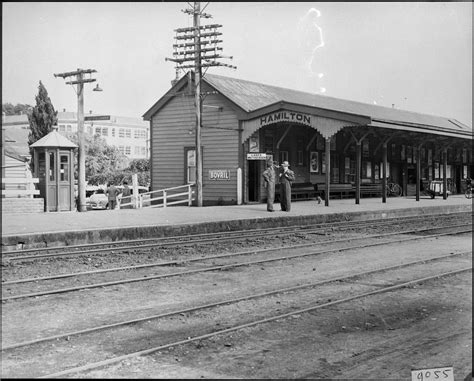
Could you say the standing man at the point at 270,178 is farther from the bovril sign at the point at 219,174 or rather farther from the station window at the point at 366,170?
the station window at the point at 366,170

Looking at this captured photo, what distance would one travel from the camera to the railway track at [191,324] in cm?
471

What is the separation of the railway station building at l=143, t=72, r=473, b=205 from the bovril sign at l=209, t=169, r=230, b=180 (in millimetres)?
40

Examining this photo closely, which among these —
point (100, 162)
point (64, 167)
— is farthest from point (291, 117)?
point (100, 162)

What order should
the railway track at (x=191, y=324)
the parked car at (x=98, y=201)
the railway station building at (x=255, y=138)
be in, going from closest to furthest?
1. the railway track at (x=191, y=324)
2. the railway station building at (x=255, y=138)
3. the parked car at (x=98, y=201)

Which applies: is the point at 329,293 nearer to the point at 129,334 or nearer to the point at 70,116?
the point at 129,334

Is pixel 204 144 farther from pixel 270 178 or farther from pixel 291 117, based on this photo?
pixel 270 178

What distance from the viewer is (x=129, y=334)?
5523 mm

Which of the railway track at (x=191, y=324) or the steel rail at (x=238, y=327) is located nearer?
the steel rail at (x=238, y=327)

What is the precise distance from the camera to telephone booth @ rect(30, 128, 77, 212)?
17.9 meters

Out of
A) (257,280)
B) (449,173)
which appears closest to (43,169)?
(257,280)

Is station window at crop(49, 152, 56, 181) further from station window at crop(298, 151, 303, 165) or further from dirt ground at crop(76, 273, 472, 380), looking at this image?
dirt ground at crop(76, 273, 472, 380)

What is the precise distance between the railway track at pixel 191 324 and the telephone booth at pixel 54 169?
38.6 feet

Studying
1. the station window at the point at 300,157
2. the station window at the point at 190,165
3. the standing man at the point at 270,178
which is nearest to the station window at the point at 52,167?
the standing man at the point at 270,178

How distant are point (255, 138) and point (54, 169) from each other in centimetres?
849
